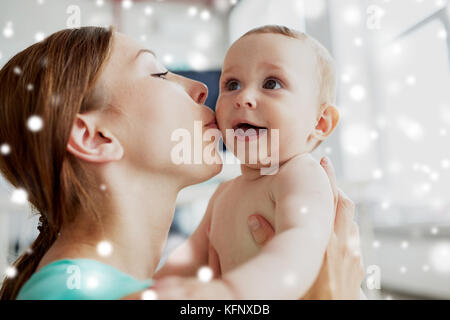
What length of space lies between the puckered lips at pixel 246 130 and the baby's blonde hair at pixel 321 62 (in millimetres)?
146

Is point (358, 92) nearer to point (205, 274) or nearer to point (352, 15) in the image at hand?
point (352, 15)

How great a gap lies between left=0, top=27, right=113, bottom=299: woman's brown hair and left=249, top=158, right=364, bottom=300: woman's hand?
0.83 feet

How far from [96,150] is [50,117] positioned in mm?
79

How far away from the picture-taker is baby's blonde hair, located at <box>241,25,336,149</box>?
624 millimetres

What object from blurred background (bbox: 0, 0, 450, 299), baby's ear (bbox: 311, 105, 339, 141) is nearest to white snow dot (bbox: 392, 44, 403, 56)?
blurred background (bbox: 0, 0, 450, 299)

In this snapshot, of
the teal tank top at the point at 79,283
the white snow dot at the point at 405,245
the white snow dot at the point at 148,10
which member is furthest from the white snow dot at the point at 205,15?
the white snow dot at the point at 405,245

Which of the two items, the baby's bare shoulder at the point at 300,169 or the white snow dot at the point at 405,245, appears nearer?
the baby's bare shoulder at the point at 300,169

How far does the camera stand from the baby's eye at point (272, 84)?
593 millimetres

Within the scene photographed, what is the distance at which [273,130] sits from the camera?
1.90 feet

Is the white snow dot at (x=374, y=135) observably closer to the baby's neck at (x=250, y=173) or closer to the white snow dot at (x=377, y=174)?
the white snow dot at (x=377, y=174)

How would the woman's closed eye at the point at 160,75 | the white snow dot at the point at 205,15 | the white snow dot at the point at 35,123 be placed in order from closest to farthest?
the white snow dot at the point at 35,123 < the woman's closed eye at the point at 160,75 < the white snow dot at the point at 205,15

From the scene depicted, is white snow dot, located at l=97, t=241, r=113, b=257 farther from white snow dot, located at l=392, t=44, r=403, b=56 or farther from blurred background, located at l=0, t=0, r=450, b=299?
white snow dot, located at l=392, t=44, r=403, b=56

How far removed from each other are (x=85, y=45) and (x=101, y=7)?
353 millimetres
